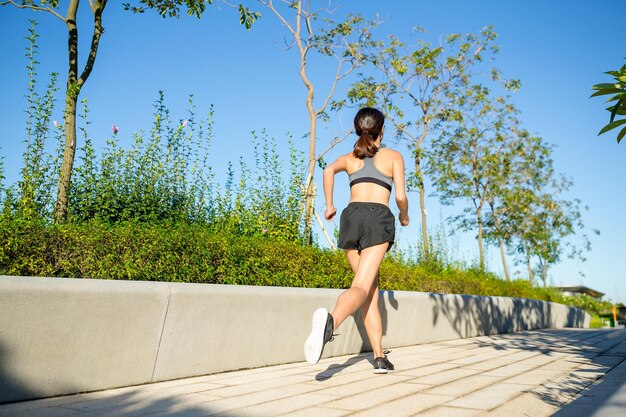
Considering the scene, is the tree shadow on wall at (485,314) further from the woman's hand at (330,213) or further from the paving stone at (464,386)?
the woman's hand at (330,213)

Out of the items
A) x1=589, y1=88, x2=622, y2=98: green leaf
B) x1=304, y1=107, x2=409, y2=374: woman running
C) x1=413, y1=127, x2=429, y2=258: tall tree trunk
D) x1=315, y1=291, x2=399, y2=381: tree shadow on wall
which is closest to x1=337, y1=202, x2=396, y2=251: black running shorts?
x1=304, y1=107, x2=409, y2=374: woman running

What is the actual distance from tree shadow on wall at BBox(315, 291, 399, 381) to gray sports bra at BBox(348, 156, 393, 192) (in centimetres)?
151

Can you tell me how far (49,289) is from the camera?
124 inches

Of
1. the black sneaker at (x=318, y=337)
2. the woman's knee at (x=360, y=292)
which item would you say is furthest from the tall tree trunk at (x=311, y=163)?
the black sneaker at (x=318, y=337)

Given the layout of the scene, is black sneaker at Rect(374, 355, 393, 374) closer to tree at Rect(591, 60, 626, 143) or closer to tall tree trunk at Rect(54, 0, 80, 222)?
tree at Rect(591, 60, 626, 143)

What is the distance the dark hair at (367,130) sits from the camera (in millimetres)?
4535

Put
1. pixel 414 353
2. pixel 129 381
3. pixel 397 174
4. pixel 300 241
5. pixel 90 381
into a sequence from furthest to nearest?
pixel 300 241, pixel 414 353, pixel 397 174, pixel 129 381, pixel 90 381

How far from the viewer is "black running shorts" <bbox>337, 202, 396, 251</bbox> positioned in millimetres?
4281

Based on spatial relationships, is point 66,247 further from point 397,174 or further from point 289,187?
point 289,187

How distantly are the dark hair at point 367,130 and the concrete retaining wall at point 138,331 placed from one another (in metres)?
1.36

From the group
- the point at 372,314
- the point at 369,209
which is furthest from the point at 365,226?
the point at 372,314

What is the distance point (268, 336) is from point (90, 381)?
164 cm

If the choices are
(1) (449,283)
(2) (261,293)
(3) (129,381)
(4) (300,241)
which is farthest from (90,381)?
(1) (449,283)

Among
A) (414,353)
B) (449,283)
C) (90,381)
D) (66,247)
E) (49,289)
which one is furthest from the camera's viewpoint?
(449,283)
